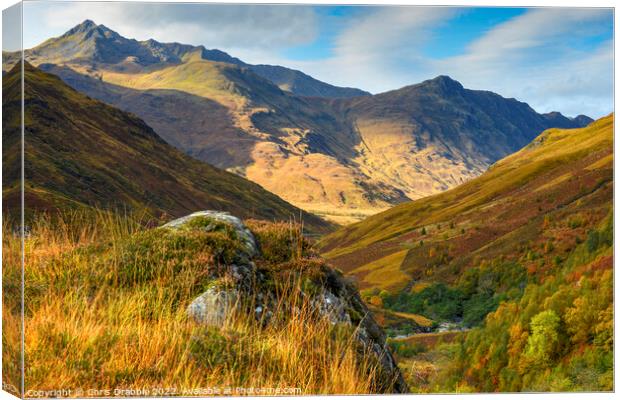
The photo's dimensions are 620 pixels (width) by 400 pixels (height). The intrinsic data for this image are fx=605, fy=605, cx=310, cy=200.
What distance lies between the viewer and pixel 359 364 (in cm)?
970

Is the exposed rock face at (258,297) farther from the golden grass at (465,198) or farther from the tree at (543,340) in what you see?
the golden grass at (465,198)

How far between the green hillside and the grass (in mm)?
2471

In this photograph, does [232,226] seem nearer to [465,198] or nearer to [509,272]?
[509,272]

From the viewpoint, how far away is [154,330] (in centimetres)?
827

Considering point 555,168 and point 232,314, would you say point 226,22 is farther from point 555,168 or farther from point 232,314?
point 555,168

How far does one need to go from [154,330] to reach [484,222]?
3633 inches

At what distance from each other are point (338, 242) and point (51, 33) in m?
152

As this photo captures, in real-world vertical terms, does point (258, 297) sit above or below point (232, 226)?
below

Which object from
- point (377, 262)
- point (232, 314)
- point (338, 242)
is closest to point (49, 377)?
point (232, 314)

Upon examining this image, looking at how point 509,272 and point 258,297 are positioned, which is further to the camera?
point 509,272

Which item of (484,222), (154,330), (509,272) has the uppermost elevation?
(154,330)

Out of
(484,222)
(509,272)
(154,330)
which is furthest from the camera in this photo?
(484,222)

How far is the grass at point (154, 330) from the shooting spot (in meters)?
8.10

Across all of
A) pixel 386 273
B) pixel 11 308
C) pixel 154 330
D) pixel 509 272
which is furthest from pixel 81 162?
pixel 154 330
